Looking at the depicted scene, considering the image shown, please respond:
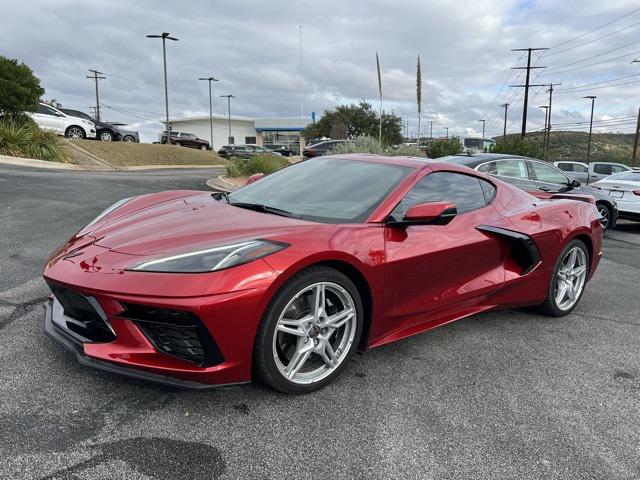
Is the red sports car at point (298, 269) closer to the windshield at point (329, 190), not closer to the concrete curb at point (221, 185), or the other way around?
the windshield at point (329, 190)

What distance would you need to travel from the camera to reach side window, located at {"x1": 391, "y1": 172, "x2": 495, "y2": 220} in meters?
3.34

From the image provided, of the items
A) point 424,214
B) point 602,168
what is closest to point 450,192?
point 424,214

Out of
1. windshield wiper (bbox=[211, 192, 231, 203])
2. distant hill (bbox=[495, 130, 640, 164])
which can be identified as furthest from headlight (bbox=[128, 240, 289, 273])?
distant hill (bbox=[495, 130, 640, 164])

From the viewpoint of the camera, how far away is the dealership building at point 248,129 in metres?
80.9

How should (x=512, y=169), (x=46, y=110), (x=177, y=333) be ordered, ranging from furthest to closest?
(x=46, y=110)
(x=512, y=169)
(x=177, y=333)

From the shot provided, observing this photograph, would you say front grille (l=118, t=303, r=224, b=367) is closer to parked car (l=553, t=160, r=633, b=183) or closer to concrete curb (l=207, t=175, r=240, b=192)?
concrete curb (l=207, t=175, r=240, b=192)

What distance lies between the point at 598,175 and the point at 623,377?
19753 millimetres

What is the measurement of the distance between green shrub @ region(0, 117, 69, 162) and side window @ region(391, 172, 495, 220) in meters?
15.9

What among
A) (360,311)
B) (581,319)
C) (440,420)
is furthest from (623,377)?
(360,311)

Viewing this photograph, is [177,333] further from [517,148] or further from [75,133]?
[75,133]

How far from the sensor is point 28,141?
1616 centimetres

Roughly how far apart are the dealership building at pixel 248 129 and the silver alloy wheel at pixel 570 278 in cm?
7337

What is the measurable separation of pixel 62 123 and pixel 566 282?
2185 cm

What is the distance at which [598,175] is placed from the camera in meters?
20.2
